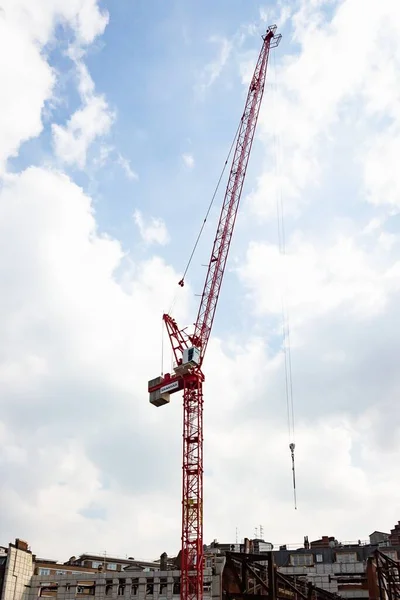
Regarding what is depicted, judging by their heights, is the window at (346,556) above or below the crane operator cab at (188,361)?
below

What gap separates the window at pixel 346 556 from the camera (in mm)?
95319

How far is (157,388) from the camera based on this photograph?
296 feet

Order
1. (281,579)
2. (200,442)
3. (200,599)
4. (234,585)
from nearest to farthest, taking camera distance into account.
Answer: (234,585), (281,579), (200,599), (200,442)

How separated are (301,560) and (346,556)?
7.11 m

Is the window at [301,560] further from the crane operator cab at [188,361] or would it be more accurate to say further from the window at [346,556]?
the crane operator cab at [188,361]

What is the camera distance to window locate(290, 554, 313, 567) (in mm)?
96494

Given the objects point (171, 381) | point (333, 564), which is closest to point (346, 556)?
point (333, 564)

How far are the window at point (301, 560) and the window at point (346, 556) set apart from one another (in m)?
4.31

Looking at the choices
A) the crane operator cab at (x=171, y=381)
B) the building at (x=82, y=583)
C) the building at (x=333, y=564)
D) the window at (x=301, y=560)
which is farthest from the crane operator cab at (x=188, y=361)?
the window at (x=301, y=560)

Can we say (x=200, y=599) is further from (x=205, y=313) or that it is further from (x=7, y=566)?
(x=205, y=313)

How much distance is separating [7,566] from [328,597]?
50631 mm

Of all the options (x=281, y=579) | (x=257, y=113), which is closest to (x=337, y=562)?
(x=281, y=579)

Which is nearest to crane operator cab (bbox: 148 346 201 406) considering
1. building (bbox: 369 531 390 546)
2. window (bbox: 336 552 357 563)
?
window (bbox: 336 552 357 563)

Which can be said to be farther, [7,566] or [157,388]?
[157,388]
